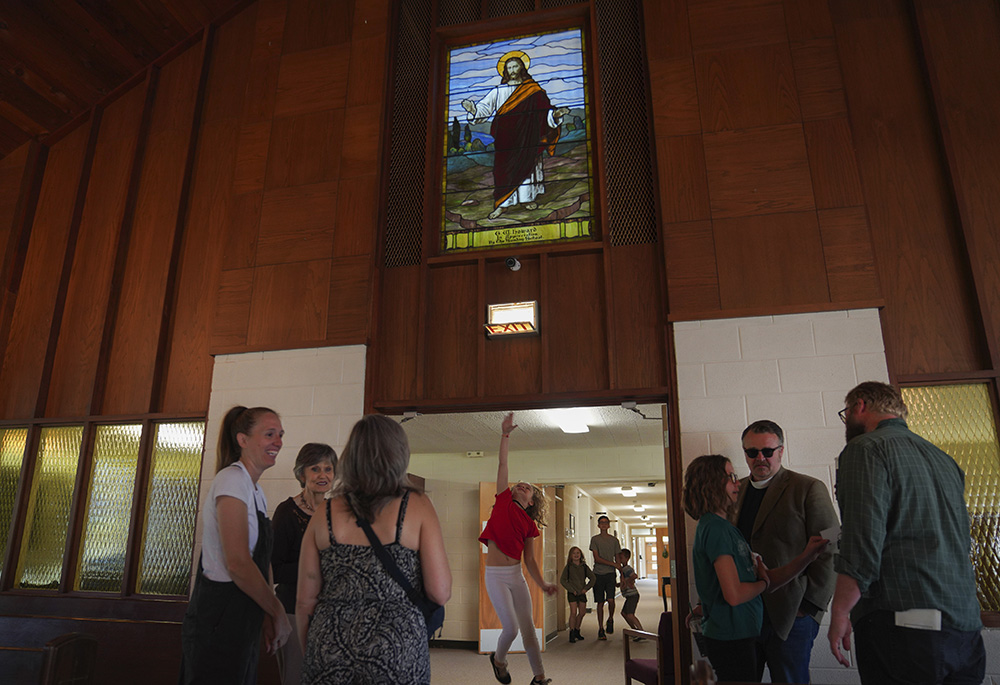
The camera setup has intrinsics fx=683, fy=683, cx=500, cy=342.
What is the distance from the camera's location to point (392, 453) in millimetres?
1889

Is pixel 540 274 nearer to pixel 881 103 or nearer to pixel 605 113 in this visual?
pixel 605 113

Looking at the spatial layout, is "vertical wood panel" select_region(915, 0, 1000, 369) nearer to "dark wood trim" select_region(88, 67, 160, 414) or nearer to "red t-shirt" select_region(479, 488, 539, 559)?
"red t-shirt" select_region(479, 488, 539, 559)

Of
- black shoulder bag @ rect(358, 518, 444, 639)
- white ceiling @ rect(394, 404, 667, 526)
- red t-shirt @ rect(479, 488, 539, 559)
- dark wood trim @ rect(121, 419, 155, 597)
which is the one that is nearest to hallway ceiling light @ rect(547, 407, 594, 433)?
white ceiling @ rect(394, 404, 667, 526)

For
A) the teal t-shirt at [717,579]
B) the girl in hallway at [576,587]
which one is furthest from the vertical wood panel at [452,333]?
the girl in hallway at [576,587]

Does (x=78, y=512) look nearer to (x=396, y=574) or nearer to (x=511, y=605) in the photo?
(x=511, y=605)

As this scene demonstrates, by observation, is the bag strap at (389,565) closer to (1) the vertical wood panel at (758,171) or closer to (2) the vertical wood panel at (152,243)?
(1) the vertical wood panel at (758,171)

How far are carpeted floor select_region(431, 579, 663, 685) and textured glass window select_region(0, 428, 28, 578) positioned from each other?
359 centimetres

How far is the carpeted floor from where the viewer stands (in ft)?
19.4

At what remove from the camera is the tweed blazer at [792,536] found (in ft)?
9.01

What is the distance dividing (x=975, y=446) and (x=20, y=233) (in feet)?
23.2

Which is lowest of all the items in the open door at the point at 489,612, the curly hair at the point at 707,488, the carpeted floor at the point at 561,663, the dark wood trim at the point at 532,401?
the carpeted floor at the point at 561,663

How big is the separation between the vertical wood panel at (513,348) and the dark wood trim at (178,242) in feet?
7.95

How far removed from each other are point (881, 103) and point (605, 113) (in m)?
1.74

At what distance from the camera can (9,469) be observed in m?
5.15
